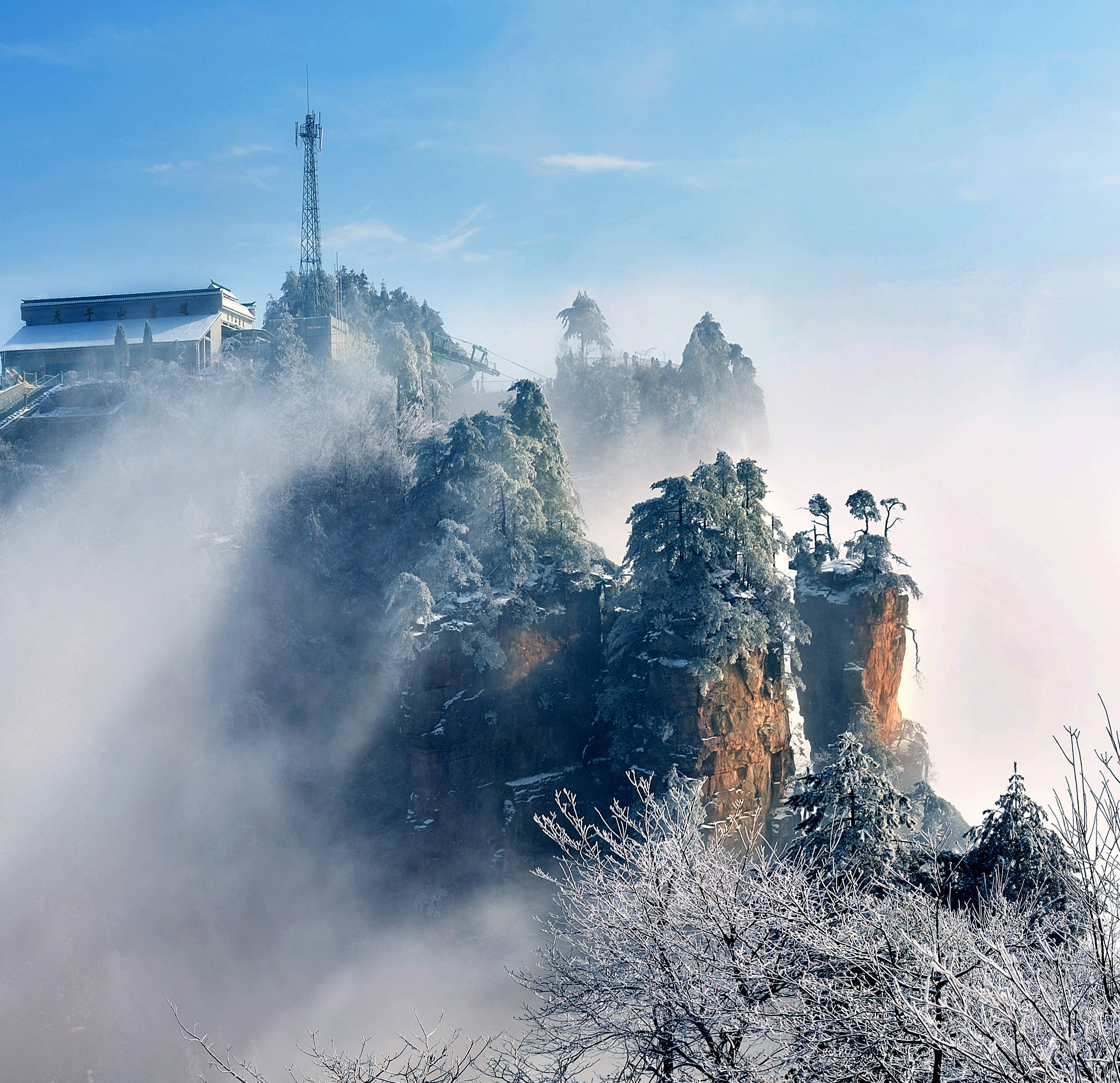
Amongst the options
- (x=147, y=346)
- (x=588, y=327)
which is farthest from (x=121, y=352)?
(x=588, y=327)

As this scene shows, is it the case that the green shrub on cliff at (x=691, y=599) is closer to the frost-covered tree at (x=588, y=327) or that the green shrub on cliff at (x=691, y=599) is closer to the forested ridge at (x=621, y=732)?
the forested ridge at (x=621, y=732)

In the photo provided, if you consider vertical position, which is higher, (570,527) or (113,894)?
(570,527)

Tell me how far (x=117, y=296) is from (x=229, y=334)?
31.9ft

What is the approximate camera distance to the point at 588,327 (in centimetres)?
6053

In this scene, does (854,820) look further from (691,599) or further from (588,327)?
(588,327)

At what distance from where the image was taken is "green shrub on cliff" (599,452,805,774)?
96.1 ft

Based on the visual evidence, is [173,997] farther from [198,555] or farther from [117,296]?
→ [117,296]

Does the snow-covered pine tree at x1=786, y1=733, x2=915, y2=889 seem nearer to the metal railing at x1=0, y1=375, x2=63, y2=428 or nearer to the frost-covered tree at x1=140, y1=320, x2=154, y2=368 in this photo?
the frost-covered tree at x1=140, y1=320, x2=154, y2=368

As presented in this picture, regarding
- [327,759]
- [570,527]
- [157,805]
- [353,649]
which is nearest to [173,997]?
[157,805]

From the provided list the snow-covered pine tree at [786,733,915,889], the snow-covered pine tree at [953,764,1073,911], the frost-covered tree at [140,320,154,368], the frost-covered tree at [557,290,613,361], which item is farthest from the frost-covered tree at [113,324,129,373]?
the snow-covered pine tree at [953,764,1073,911]

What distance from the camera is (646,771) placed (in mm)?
29297

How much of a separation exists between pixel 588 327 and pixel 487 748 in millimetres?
37839

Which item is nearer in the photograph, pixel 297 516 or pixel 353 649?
pixel 353 649

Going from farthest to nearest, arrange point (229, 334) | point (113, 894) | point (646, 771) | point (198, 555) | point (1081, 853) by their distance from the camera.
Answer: point (229, 334) < point (198, 555) < point (113, 894) < point (646, 771) < point (1081, 853)
